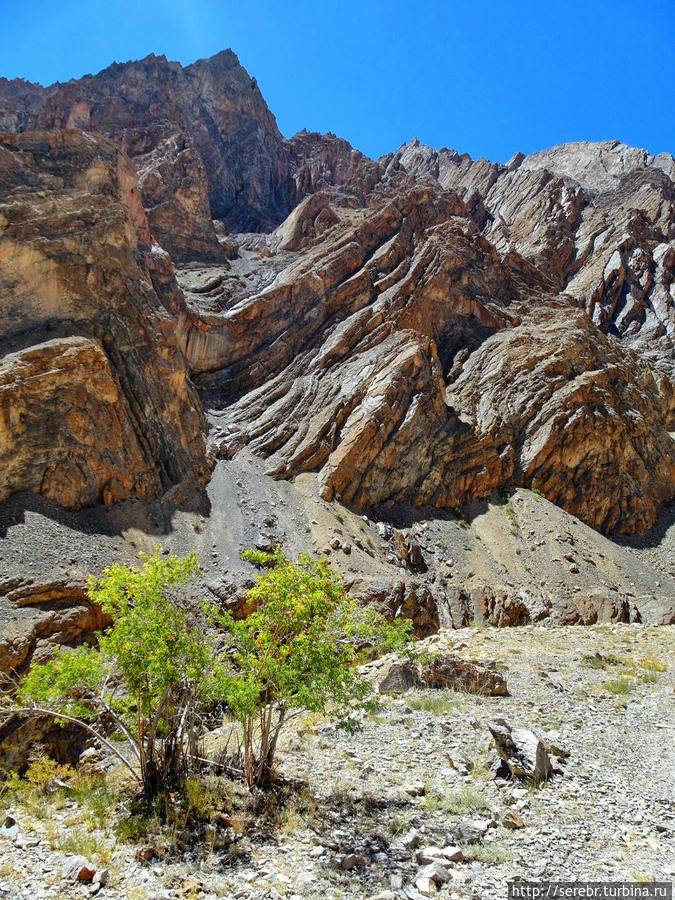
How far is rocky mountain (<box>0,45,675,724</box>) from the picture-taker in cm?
2997

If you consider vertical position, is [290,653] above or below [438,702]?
above

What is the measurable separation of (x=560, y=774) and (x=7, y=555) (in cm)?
2288

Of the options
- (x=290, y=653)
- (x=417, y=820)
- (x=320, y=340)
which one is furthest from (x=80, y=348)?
(x=417, y=820)

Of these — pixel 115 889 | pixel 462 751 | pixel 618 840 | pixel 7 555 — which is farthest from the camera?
pixel 7 555

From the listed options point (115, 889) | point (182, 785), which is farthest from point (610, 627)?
point (115, 889)

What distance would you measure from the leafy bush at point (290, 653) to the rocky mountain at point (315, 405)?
45.8 feet

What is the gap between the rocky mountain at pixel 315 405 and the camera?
30.0 m

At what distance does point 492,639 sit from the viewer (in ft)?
77.9

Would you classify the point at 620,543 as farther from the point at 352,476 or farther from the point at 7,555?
the point at 7,555

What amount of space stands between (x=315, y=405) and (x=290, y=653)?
37.1 m

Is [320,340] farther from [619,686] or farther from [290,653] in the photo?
[290,653]

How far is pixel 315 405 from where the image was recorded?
4691 cm

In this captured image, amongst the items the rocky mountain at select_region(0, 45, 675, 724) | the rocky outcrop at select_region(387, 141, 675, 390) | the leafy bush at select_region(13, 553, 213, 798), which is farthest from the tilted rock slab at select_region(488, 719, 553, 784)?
the rocky outcrop at select_region(387, 141, 675, 390)

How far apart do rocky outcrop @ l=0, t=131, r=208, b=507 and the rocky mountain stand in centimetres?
15
